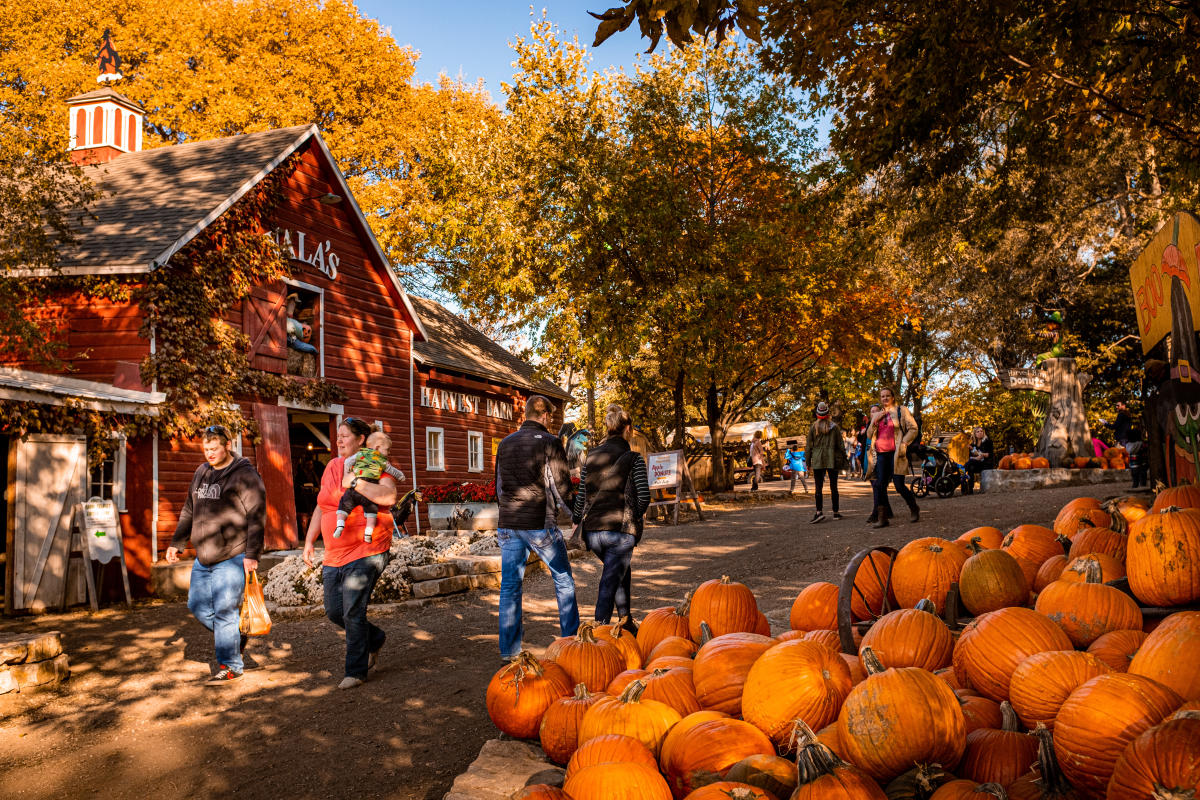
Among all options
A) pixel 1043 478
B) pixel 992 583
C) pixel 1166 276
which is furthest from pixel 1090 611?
pixel 1043 478

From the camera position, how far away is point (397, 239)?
2611cm

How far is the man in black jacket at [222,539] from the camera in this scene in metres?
5.85

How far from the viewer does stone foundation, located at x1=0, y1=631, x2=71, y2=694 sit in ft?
19.8

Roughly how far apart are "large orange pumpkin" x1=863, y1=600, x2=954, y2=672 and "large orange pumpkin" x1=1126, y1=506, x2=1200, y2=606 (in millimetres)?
757

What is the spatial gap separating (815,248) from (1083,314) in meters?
13.7

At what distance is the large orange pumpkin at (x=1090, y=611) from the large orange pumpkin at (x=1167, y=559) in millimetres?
98

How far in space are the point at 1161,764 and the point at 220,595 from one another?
5.91 metres

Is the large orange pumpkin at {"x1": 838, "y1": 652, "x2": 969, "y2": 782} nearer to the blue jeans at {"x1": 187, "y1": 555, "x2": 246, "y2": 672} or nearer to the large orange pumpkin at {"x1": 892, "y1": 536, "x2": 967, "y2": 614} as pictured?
the large orange pumpkin at {"x1": 892, "y1": 536, "x2": 967, "y2": 614}

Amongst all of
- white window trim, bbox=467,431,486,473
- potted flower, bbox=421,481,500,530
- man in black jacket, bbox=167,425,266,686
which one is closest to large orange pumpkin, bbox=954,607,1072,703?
man in black jacket, bbox=167,425,266,686

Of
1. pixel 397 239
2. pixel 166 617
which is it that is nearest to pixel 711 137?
pixel 397 239

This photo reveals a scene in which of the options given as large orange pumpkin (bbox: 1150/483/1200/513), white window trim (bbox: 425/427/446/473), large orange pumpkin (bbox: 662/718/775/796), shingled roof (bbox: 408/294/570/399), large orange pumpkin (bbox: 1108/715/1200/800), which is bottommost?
large orange pumpkin (bbox: 662/718/775/796)

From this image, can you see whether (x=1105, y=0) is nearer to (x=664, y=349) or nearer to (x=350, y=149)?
(x=664, y=349)

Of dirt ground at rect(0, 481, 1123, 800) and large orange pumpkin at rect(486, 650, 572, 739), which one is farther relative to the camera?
dirt ground at rect(0, 481, 1123, 800)

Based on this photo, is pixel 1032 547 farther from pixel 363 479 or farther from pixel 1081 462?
pixel 1081 462
